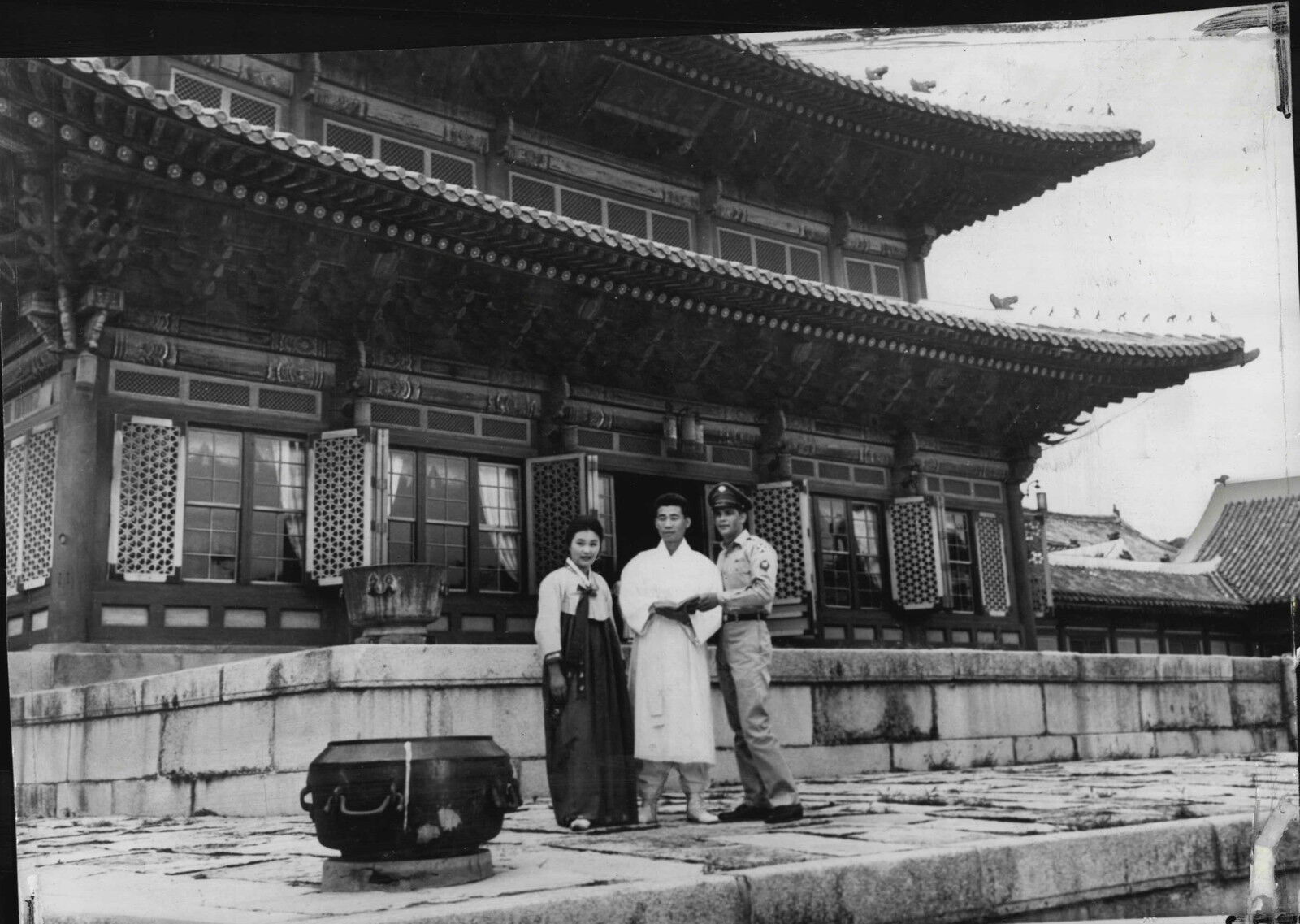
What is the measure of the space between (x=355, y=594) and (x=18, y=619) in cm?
218

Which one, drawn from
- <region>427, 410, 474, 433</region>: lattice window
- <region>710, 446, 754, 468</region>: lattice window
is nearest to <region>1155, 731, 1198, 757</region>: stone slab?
<region>710, 446, 754, 468</region>: lattice window

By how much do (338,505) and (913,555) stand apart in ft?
12.7

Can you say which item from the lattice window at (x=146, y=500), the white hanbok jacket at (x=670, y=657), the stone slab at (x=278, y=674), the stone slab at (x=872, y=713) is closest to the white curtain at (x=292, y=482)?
the lattice window at (x=146, y=500)

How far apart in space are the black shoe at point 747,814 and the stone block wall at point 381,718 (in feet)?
4.28

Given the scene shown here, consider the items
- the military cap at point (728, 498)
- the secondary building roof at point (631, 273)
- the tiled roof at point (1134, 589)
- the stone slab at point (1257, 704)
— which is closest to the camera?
the military cap at point (728, 498)

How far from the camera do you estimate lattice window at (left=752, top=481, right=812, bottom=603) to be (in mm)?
7082

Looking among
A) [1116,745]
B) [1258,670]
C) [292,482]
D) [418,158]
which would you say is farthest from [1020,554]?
[418,158]

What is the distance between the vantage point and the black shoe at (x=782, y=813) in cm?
482

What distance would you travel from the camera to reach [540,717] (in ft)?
19.1

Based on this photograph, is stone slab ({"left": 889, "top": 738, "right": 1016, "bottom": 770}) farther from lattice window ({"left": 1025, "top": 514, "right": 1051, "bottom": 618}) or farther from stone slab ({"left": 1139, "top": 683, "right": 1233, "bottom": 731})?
→ stone slab ({"left": 1139, "top": 683, "right": 1233, "bottom": 731})

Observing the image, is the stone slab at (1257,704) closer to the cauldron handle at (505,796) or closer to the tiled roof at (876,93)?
the tiled roof at (876,93)

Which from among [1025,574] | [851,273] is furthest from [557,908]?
[851,273]

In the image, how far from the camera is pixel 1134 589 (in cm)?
1151

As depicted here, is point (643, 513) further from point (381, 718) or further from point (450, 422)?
point (381, 718)
